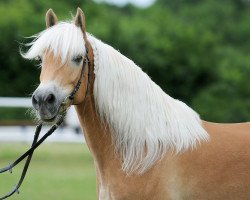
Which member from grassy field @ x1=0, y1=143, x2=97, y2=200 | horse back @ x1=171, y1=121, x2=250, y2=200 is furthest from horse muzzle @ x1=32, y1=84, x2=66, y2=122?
grassy field @ x1=0, y1=143, x2=97, y2=200

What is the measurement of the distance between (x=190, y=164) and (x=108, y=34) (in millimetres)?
29468

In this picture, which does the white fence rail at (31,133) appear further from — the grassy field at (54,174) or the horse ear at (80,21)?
the horse ear at (80,21)

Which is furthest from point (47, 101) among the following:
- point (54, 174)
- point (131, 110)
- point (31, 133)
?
point (31, 133)

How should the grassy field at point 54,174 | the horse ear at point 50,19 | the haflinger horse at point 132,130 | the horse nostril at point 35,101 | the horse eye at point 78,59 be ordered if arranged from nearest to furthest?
the horse nostril at point 35,101, the haflinger horse at point 132,130, the horse eye at point 78,59, the horse ear at point 50,19, the grassy field at point 54,174

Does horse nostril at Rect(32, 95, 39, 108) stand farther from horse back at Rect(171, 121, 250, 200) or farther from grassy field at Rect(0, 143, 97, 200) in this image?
grassy field at Rect(0, 143, 97, 200)

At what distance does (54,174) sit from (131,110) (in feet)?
36.7

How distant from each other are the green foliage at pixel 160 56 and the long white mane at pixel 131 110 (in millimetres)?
20823

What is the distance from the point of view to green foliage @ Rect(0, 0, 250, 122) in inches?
1206

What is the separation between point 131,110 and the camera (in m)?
6.21

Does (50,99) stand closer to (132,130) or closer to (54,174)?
(132,130)

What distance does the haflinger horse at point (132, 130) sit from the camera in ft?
19.6

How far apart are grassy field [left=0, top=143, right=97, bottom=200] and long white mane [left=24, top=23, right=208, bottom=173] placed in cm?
653

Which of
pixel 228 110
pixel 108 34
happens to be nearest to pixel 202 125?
pixel 228 110

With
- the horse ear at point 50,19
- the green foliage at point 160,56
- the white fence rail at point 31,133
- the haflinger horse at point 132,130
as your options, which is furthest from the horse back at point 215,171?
the green foliage at point 160,56
